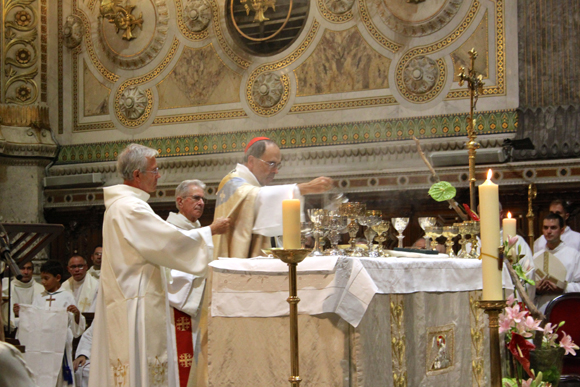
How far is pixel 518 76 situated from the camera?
8320mm

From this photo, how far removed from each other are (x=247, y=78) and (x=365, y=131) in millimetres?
1760

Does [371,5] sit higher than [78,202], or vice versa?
[371,5]

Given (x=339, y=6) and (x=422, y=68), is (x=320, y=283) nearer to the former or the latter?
(x=422, y=68)

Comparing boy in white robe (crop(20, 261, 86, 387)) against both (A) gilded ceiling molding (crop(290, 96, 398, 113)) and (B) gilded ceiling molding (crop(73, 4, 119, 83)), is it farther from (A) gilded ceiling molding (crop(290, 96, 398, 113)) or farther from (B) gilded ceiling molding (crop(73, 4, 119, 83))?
(B) gilded ceiling molding (crop(73, 4, 119, 83))

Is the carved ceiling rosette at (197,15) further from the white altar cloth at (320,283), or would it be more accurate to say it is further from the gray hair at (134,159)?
the white altar cloth at (320,283)

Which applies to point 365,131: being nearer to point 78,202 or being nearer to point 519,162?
point 519,162

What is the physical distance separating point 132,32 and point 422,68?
4122mm

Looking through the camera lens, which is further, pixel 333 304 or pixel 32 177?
pixel 32 177

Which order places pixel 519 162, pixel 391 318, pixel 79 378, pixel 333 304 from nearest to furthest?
pixel 333 304
pixel 391 318
pixel 79 378
pixel 519 162

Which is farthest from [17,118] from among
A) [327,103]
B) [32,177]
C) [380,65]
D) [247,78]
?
[380,65]

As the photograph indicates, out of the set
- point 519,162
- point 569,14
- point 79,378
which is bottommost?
point 79,378

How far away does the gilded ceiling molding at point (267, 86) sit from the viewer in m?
9.46

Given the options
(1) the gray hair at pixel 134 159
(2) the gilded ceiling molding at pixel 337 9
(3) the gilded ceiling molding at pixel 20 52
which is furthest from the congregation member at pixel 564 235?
(3) the gilded ceiling molding at pixel 20 52

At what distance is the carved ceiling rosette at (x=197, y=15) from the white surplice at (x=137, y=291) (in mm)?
6299
